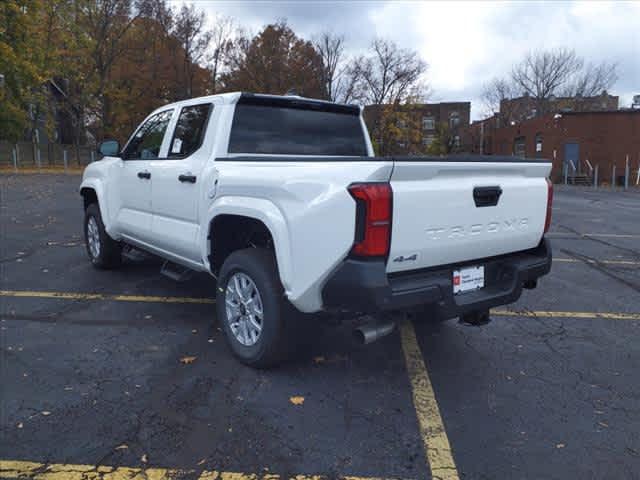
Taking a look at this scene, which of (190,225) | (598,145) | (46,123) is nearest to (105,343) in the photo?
(190,225)

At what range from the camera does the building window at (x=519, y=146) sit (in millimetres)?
43256

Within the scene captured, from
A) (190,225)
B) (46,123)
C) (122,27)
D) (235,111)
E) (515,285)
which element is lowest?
(515,285)

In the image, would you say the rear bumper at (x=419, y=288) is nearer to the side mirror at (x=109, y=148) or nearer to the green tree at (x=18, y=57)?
the side mirror at (x=109, y=148)

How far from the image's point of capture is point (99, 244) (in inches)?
255

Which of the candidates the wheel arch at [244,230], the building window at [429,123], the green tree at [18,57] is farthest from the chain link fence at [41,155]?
the building window at [429,123]

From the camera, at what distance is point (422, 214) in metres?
2.97

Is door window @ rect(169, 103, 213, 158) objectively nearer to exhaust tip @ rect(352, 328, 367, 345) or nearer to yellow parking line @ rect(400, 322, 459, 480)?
exhaust tip @ rect(352, 328, 367, 345)

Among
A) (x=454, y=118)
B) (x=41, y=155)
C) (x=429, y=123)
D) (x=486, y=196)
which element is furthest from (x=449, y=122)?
(x=486, y=196)

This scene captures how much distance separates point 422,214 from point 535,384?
1580 millimetres

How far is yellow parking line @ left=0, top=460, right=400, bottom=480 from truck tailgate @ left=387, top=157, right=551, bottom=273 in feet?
4.25

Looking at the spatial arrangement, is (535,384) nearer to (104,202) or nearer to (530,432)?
(530,432)

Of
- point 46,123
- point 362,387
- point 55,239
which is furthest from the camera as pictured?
point 46,123

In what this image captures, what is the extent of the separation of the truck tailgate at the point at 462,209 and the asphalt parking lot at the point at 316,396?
0.93 metres

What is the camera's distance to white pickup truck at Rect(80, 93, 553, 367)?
288cm
